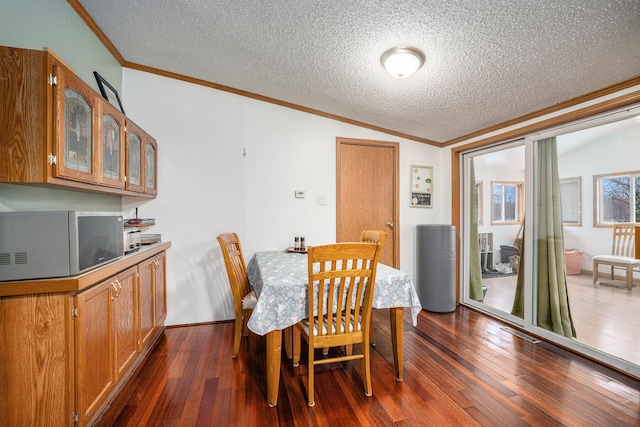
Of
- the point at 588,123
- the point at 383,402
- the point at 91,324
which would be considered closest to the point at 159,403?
the point at 91,324

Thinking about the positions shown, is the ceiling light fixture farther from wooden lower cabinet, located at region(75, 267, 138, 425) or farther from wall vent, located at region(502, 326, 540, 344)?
wall vent, located at region(502, 326, 540, 344)

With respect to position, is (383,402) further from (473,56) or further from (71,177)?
(473,56)

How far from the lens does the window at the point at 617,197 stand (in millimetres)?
2031

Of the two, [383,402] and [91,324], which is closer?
[91,324]

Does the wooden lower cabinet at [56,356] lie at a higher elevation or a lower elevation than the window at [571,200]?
lower

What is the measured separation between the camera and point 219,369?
210cm

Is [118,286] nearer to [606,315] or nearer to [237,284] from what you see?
[237,284]

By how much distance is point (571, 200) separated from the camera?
7.95 feet

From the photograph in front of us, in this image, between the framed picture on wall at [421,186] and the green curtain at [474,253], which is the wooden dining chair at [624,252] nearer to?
the green curtain at [474,253]

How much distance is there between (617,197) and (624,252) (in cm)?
43

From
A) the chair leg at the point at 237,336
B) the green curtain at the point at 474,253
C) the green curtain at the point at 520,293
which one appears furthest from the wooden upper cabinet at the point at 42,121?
the green curtain at the point at 474,253

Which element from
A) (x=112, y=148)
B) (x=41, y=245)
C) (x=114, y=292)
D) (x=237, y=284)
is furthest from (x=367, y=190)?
(x=41, y=245)

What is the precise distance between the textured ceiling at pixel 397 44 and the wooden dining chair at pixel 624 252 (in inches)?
42.3

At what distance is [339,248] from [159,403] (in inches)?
57.9
